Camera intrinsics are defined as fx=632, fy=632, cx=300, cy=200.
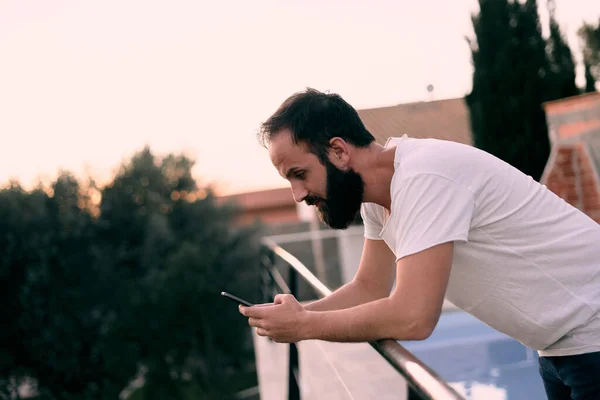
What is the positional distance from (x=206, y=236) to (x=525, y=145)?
854cm

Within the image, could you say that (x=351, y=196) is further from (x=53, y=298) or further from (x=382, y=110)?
(x=382, y=110)

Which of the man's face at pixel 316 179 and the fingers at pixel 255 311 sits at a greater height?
the man's face at pixel 316 179

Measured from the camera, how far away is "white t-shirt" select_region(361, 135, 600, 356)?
47.1 inches

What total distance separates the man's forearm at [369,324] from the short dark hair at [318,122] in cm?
35

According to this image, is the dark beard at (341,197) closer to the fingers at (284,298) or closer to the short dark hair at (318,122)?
the short dark hair at (318,122)

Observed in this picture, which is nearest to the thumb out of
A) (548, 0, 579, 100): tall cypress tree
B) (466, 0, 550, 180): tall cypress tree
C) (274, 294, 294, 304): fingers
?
(274, 294, 294, 304): fingers

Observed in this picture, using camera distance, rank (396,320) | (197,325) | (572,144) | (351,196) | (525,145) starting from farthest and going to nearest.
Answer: (197,325), (525,145), (572,144), (351,196), (396,320)

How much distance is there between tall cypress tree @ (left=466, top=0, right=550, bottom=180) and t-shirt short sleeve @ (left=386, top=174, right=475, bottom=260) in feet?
23.4

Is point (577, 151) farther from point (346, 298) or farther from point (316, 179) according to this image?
point (316, 179)

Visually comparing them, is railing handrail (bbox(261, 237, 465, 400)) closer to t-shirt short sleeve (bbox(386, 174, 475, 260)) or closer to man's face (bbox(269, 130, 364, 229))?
t-shirt short sleeve (bbox(386, 174, 475, 260))

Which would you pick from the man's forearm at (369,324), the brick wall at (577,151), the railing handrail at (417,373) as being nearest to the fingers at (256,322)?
the man's forearm at (369,324)

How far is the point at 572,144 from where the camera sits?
5.36 metres

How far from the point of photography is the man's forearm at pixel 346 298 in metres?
1.66

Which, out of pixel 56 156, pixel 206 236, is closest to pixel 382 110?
pixel 206 236
